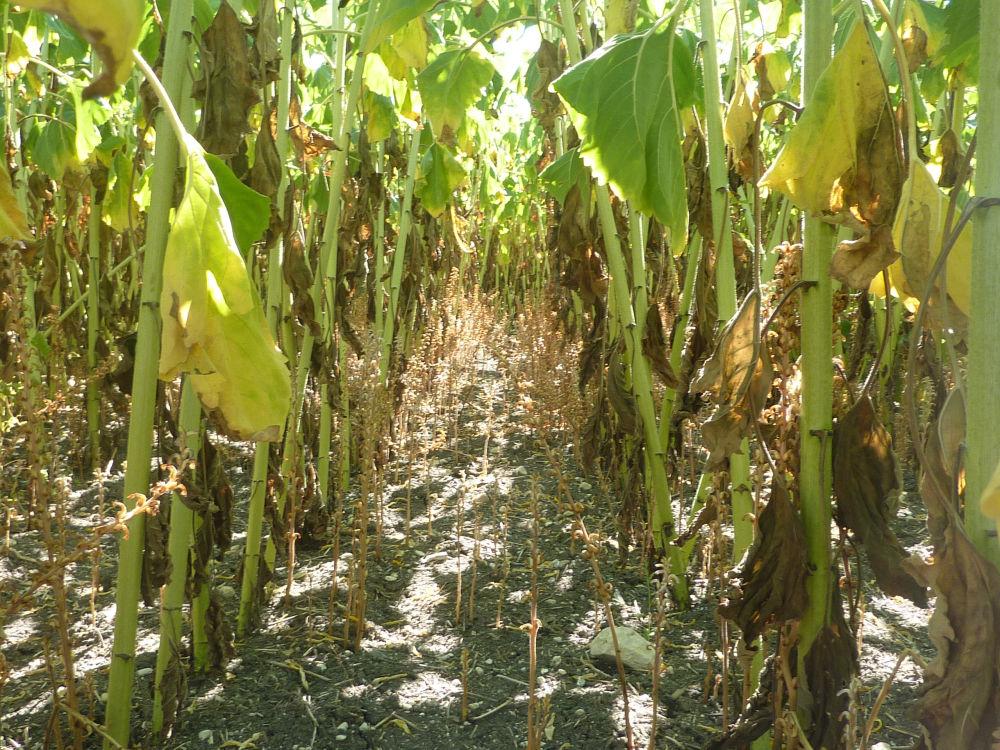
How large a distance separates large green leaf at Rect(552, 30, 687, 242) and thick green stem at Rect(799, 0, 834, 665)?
1.15ft

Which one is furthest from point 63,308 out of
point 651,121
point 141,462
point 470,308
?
point 651,121

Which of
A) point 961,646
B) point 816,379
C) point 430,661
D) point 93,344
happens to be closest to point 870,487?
point 816,379

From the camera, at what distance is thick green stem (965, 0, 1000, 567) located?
2.38ft

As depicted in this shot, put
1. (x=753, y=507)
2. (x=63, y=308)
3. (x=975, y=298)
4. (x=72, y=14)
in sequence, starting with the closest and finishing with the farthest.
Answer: (x=72, y=14) < (x=975, y=298) < (x=753, y=507) < (x=63, y=308)

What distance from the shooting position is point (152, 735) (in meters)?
1.56

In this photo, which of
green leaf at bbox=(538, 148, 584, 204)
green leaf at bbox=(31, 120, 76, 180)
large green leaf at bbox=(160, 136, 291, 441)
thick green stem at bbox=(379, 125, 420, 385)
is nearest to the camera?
large green leaf at bbox=(160, 136, 291, 441)

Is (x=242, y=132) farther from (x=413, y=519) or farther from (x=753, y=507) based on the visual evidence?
(x=413, y=519)

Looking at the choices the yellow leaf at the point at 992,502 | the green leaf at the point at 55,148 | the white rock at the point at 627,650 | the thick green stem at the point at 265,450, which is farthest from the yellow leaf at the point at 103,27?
the green leaf at the point at 55,148

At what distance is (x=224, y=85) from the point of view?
135 cm

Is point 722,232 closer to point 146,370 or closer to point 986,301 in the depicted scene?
point 986,301

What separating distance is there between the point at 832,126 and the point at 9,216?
3.12ft

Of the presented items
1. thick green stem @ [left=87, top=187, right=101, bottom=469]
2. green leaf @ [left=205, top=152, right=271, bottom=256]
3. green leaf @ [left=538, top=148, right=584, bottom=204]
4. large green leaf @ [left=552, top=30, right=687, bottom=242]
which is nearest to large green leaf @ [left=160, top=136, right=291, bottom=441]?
green leaf @ [left=205, top=152, right=271, bottom=256]

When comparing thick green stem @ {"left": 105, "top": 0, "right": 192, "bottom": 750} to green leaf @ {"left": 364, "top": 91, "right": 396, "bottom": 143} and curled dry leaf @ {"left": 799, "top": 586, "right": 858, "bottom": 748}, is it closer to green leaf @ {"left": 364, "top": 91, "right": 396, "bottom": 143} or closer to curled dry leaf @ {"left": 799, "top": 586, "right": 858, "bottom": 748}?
curled dry leaf @ {"left": 799, "top": 586, "right": 858, "bottom": 748}

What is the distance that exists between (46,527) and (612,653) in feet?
3.92
